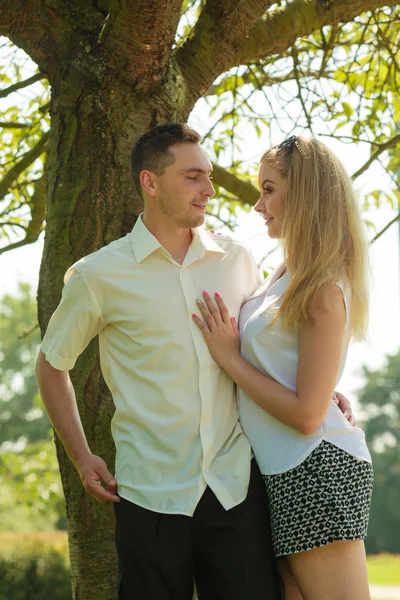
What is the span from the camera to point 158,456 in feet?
9.03

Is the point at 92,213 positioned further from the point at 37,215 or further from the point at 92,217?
the point at 37,215

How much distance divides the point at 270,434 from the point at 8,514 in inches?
1233

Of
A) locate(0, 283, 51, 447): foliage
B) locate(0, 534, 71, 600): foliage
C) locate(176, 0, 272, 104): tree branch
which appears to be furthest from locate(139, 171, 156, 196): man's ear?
locate(0, 283, 51, 447): foliage

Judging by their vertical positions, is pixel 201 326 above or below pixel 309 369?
above

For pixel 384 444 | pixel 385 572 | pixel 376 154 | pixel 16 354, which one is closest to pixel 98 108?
pixel 376 154

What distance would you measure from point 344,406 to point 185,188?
932 millimetres

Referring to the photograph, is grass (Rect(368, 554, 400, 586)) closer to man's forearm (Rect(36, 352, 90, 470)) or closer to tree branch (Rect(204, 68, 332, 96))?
tree branch (Rect(204, 68, 332, 96))

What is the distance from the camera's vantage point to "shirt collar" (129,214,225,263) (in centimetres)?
292

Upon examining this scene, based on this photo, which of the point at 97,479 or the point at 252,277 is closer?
the point at 97,479

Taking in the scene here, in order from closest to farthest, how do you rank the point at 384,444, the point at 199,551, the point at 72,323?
1. the point at 199,551
2. the point at 72,323
3. the point at 384,444

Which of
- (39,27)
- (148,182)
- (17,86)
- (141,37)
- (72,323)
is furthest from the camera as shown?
(17,86)

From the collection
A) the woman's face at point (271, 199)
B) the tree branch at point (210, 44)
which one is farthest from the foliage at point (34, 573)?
the woman's face at point (271, 199)

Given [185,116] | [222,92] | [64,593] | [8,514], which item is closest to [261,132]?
[222,92]

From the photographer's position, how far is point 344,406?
10.0ft
